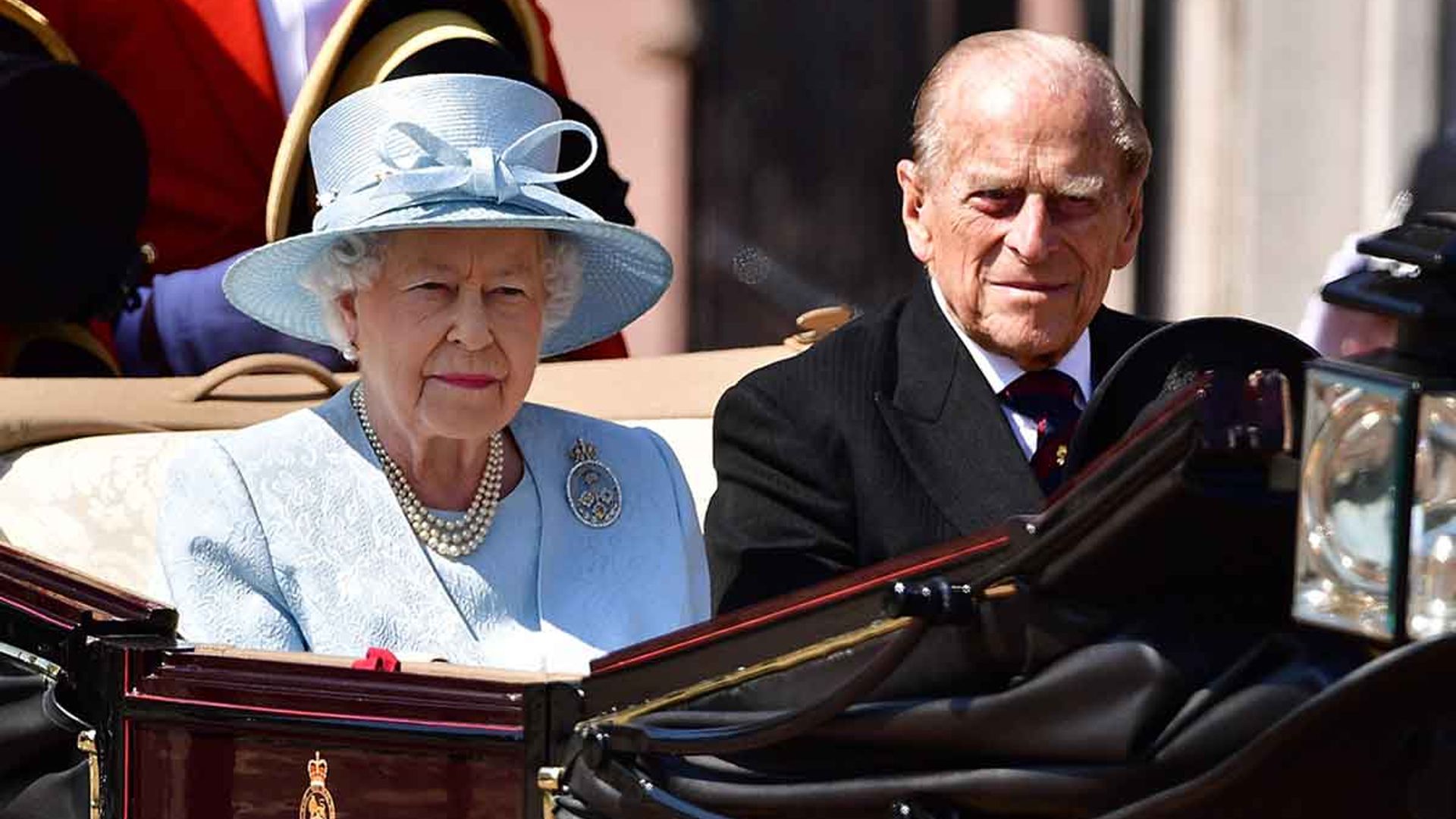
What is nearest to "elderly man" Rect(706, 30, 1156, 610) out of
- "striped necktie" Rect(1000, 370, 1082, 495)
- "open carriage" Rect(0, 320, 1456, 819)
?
"striped necktie" Rect(1000, 370, 1082, 495)

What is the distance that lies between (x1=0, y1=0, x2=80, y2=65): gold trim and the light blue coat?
0.81 m

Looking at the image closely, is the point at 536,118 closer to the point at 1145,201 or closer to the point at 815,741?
the point at 815,741

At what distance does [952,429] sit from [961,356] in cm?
10

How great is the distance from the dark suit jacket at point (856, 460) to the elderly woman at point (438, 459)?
53 millimetres

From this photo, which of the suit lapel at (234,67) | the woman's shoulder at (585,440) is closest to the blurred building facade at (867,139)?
the suit lapel at (234,67)

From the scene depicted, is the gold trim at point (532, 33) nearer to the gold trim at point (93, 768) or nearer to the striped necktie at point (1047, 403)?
the striped necktie at point (1047, 403)

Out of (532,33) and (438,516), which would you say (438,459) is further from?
(532,33)

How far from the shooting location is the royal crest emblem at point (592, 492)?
2.54 m

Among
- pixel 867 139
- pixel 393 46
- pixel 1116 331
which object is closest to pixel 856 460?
pixel 1116 331

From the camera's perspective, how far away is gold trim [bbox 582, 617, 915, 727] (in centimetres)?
172

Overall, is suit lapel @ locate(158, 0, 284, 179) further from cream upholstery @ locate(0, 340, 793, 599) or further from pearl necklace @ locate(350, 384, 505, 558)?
pearl necklace @ locate(350, 384, 505, 558)

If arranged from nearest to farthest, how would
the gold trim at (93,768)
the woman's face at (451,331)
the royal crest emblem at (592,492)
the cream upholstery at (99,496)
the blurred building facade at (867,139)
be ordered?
the gold trim at (93,768)
the woman's face at (451,331)
the royal crest emblem at (592,492)
the cream upholstery at (99,496)
the blurred building facade at (867,139)

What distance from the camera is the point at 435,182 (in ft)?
7.86

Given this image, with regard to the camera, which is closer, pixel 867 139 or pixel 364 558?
pixel 364 558
